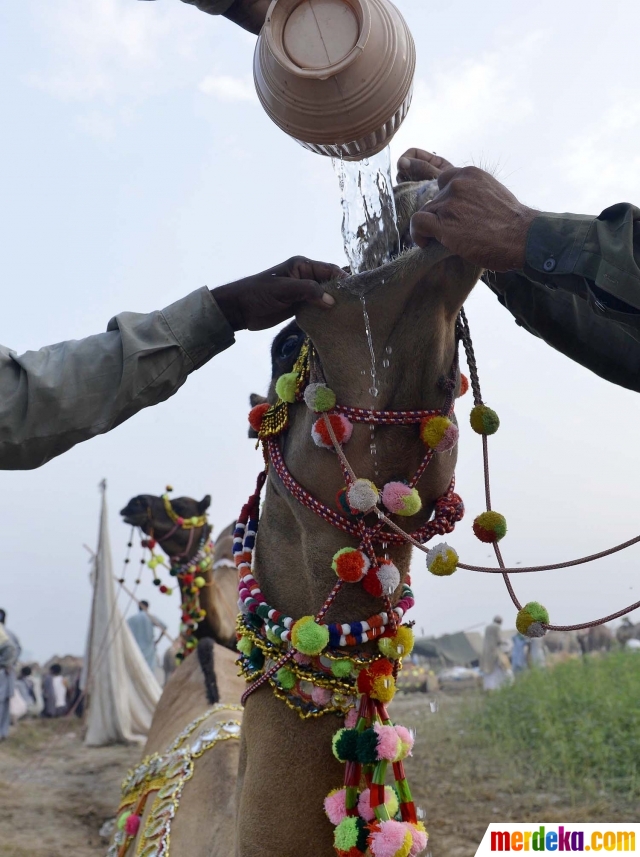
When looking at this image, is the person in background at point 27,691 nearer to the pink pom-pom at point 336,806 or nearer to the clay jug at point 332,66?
the pink pom-pom at point 336,806

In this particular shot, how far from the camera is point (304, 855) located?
203cm

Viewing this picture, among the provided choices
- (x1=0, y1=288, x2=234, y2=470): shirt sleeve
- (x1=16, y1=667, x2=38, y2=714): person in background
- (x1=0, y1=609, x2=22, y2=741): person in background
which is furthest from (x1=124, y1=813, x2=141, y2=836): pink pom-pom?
(x1=16, y1=667, x2=38, y2=714): person in background

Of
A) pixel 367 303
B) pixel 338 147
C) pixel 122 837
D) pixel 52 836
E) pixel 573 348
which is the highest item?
pixel 338 147

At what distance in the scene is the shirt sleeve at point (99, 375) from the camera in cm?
203

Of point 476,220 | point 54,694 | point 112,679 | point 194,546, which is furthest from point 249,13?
point 54,694

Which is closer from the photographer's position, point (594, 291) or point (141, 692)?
point (594, 291)

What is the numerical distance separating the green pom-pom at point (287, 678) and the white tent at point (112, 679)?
11.5 m

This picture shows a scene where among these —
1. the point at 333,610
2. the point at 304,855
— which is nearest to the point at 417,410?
the point at 333,610

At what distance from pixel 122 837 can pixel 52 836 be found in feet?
14.2

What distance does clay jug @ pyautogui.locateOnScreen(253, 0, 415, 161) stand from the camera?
180 cm

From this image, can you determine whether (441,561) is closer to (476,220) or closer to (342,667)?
(342,667)

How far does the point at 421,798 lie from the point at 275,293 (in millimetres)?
6050

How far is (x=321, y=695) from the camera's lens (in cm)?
205

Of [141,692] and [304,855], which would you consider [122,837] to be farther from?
[141,692]
